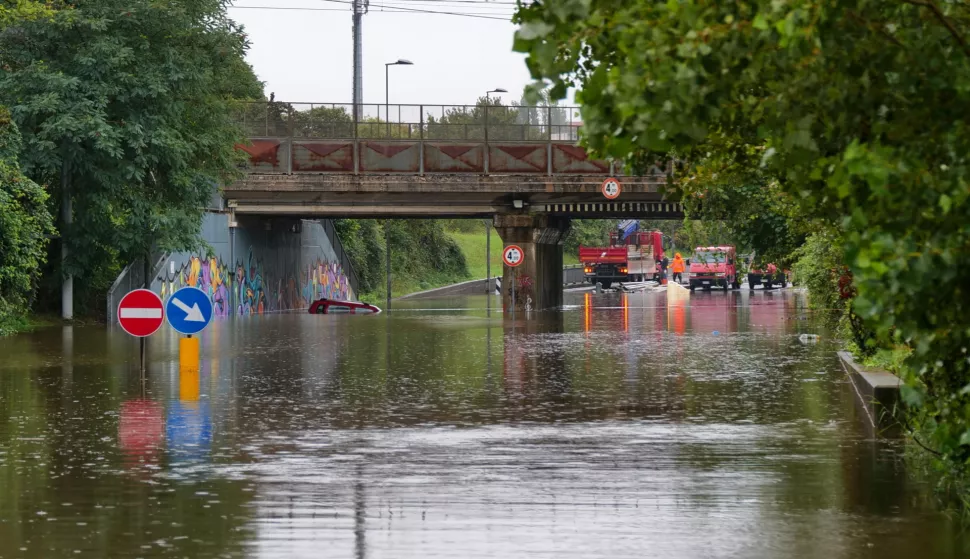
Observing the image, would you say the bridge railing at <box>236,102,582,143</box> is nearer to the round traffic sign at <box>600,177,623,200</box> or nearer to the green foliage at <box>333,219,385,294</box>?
the round traffic sign at <box>600,177,623,200</box>

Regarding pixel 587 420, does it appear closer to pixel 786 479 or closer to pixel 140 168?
pixel 786 479

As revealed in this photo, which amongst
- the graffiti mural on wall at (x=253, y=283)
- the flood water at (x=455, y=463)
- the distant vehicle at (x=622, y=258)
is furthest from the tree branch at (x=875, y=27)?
the distant vehicle at (x=622, y=258)

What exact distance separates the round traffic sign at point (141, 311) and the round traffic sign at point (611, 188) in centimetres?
3501

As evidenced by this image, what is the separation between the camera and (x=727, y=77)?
18.8ft

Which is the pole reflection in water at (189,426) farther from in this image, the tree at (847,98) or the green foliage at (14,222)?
the green foliage at (14,222)

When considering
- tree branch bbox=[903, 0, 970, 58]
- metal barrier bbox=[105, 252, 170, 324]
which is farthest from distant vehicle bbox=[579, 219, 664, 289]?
tree branch bbox=[903, 0, 970, 58]

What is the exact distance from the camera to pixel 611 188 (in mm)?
52250

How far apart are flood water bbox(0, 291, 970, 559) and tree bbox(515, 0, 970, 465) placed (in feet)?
7.82

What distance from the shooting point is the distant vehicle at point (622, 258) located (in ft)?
314

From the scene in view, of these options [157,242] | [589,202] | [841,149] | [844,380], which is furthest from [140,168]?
[841,149]

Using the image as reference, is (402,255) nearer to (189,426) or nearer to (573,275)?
(573,275)

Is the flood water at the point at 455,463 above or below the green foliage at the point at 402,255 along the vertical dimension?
below

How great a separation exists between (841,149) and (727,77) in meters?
1.41

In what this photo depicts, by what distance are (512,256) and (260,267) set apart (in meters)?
10.1
